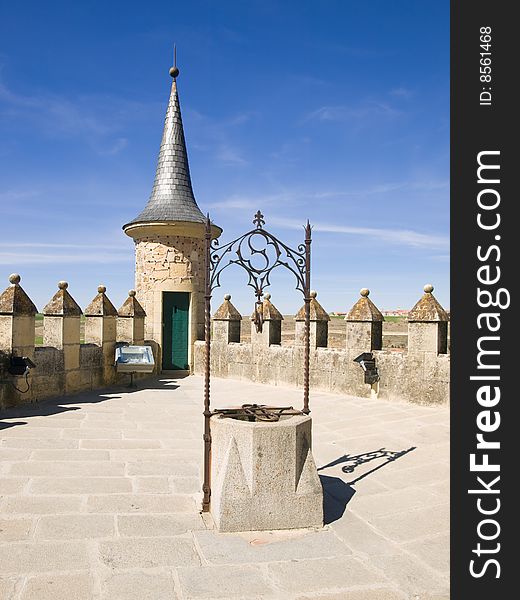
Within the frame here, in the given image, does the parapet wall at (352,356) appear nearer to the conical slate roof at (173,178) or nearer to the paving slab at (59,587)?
the conical slate roof at (173,178)

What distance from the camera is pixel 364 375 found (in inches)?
406

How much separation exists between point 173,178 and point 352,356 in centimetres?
774

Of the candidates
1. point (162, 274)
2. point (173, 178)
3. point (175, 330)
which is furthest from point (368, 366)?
point (173, 178)

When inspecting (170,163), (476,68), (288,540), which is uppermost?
(170,163)

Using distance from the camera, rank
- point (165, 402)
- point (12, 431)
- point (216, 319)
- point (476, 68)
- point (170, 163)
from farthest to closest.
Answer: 1. point (170, 163)
2. point (216, 319)
3. point (165, 402)
4. point (12, 431)
5. point (476, 68)

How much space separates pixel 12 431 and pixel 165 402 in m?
3.27

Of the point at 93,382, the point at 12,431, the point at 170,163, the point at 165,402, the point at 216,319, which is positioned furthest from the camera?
the point at 170,163

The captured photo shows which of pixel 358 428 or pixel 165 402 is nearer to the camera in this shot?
pixel 358 428

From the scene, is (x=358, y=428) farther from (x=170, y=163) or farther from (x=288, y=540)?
(x=170, y=163)

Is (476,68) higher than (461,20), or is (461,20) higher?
(461,20)

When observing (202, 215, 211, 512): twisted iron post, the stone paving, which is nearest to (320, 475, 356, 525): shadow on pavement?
the stone paving

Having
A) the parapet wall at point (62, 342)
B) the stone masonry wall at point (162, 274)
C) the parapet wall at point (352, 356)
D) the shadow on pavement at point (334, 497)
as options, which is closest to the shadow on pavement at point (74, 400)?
the parapet wall at point (62, 342)

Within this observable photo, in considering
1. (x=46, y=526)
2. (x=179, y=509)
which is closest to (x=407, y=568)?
(x=179, y=509)

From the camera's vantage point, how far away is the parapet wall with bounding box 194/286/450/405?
957cm
